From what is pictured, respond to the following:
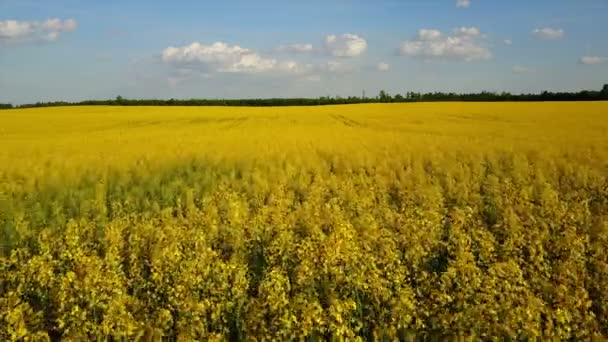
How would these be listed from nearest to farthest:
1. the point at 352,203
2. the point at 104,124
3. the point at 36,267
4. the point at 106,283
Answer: the point at 106,283
the point at 36,267
the point at 352,203
the point at 104,124

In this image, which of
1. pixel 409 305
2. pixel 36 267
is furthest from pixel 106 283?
pixel 409 305

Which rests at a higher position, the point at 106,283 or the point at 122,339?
the point at 106,283

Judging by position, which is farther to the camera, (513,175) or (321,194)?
(513,175)

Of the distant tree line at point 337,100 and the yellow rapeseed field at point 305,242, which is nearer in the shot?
the yellow rapeseed field at point 305,242

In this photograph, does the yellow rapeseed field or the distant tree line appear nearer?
the yellow rapeseed field

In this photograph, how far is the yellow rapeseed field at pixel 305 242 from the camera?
5.10 m

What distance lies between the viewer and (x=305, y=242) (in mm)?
6414

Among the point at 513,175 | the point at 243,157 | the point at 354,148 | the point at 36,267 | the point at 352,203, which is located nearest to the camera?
the point at 36,267

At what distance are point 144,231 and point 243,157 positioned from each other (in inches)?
247

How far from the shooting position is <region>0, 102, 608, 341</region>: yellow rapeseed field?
510 centimetres

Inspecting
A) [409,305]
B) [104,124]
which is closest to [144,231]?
[409,305]

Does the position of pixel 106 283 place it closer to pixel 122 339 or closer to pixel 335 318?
pixel 122 339

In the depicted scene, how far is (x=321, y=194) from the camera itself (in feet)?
32.6

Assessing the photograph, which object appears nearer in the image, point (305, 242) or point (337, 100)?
point (305, 242)
